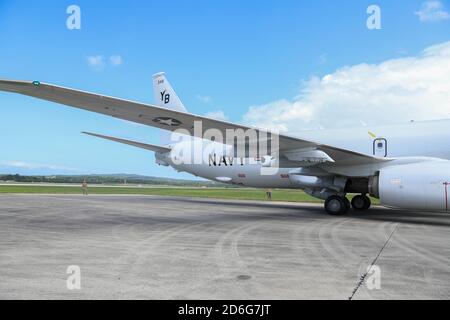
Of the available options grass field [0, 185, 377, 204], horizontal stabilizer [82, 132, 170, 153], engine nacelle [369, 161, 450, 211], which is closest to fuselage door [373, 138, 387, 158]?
engine nacelle [369, 161, 450, 211]

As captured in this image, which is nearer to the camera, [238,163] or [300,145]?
[300,145]

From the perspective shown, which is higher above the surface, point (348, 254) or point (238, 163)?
point (238, 163)

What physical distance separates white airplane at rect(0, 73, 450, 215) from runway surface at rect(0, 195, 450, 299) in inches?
53.6

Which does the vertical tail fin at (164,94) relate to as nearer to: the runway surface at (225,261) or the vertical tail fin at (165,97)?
the vertical tail fin at (165,97)

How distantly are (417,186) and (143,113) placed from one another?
7.68 metres

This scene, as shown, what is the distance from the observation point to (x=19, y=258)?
552 cm

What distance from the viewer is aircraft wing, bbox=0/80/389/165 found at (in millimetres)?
8172

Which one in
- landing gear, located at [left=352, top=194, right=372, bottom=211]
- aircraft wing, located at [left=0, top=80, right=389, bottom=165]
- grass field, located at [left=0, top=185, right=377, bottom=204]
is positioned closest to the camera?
aircraft wing, located at [left=0, top=80, right=389, bottom=165]

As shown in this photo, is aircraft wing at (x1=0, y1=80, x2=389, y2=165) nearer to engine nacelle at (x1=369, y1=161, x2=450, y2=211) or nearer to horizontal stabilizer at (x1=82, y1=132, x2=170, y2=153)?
engine nacelle at (x1=369, y1=161, x2=450, y2=211)

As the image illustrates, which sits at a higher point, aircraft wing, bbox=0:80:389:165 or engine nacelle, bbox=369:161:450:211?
aircraft wing, bbox=0:80:389:165
